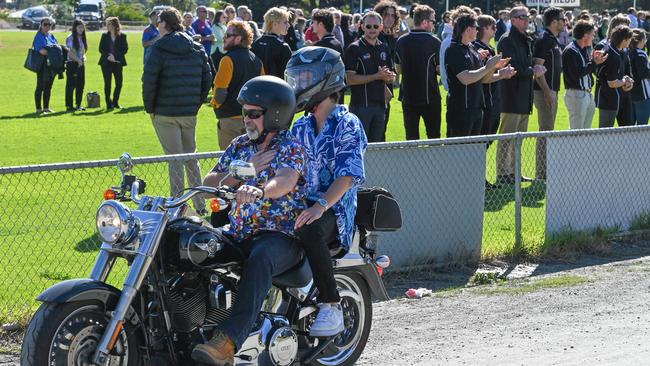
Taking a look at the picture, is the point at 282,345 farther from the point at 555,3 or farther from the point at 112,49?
the point at 555,3

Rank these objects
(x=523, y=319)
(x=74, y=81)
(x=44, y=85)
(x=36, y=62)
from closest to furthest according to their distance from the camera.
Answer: (x=523, y=319), (x=36, y=62), (x=44, y=85), (x=74, y=81)

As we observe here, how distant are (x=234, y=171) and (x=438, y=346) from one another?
103 inches


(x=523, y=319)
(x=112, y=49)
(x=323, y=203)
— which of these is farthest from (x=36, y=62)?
(x=323, y=203)

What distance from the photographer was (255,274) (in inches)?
241

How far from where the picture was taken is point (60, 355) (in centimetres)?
558

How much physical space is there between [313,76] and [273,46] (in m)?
6.95

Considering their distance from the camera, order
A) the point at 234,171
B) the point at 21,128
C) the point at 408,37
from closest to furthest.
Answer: the point at 234,171
the point at 408,37
the point at 21,128

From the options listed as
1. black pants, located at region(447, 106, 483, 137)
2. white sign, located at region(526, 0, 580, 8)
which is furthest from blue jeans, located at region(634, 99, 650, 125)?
white sign, located at region(526, 0, 580, 8)

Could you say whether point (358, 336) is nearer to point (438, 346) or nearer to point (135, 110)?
point (438, 346)

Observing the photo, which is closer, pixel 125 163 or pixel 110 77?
pixel 125 163

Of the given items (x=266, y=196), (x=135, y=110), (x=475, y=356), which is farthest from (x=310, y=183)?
(x=135, y=110)

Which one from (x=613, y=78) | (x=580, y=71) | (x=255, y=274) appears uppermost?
(x=255, y=274)

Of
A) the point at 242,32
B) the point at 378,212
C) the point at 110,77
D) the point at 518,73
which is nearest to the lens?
the point at 378,212

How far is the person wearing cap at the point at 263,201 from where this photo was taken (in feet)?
19.9
